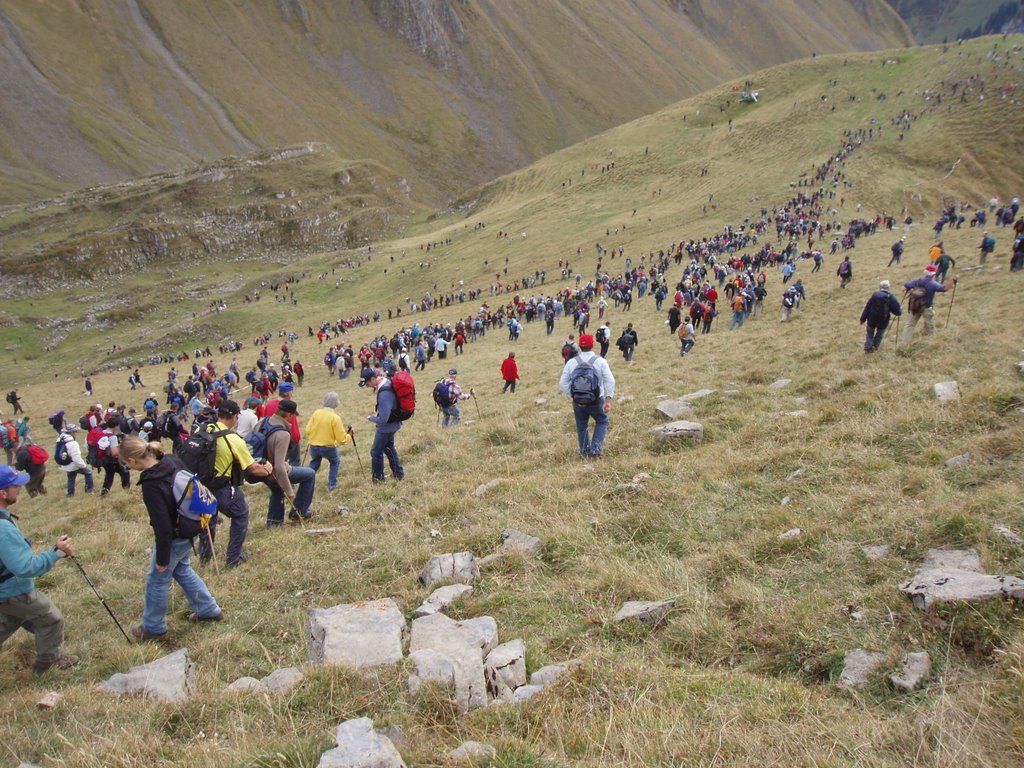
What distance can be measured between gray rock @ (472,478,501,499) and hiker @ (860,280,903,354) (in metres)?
9.21

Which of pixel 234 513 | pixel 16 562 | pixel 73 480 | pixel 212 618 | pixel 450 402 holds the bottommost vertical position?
pixel 73 480

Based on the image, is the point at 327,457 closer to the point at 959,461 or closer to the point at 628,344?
the point at 959,461

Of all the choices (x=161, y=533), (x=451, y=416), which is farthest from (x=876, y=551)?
(x=451, y=416)

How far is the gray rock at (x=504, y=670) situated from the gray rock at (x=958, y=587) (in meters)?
2.86

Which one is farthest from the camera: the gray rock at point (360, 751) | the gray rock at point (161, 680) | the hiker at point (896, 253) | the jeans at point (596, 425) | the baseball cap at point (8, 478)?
the hiker at point (896, 253)

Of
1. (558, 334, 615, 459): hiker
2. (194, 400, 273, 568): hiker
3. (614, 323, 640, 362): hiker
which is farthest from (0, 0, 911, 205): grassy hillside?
(194, 400, 273, 568): hiker

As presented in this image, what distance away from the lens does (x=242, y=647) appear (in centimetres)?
532

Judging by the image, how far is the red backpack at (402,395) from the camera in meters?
9.42

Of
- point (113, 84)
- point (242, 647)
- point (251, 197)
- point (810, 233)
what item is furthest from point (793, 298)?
point (113, 84)

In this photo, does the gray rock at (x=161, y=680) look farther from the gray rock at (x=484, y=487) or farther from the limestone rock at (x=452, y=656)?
the gray rock at (x=484, y=487)

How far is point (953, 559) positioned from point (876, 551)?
0.54 metres

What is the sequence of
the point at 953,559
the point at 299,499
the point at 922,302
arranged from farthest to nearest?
the point at 922,302, the point at 299,499, the point at 953,559

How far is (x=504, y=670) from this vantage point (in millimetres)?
4195

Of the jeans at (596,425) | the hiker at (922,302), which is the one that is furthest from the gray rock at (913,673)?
the hiker at (922,302)
